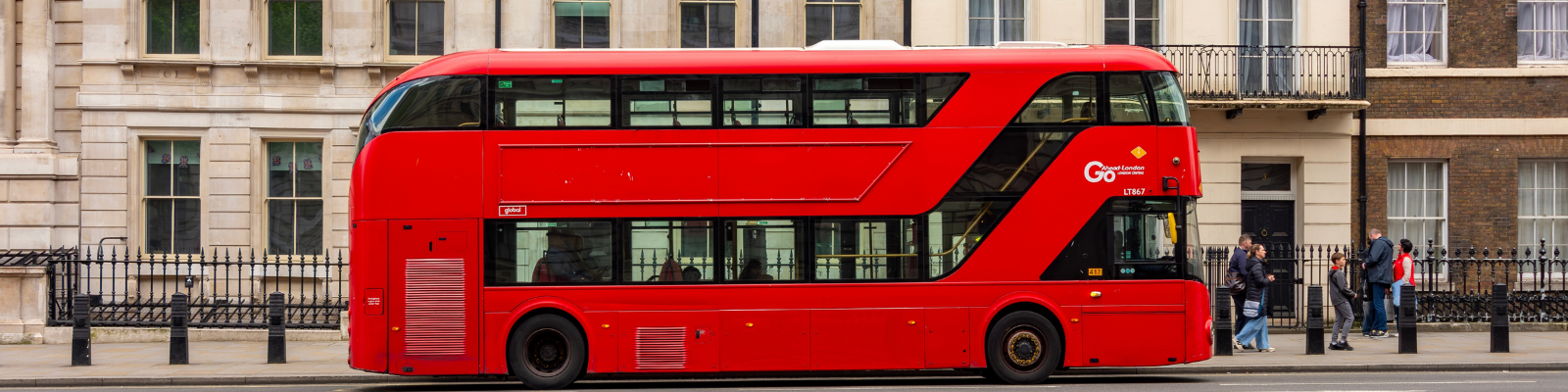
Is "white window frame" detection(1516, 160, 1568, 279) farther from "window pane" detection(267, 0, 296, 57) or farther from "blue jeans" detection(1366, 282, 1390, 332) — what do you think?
"window pane" detection(267, 0, 296, 57)

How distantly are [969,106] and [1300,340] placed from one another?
788 centimetres

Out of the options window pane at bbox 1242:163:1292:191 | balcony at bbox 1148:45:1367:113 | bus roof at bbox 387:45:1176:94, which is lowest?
window pane at bbox 1242:163:1292:191

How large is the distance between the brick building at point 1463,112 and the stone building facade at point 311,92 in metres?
0.89

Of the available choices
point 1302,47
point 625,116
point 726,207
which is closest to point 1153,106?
point 726,207

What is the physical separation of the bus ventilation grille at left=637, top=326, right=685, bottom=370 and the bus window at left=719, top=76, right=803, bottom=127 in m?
2.07

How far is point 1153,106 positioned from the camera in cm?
1072

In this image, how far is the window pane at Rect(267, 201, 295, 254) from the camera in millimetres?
18031

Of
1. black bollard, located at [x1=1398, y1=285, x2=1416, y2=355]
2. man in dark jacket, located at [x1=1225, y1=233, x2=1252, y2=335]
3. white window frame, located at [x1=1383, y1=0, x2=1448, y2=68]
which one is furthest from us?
white window frame, located at [x1=1383, y1=0, x2=1448, y2=68]

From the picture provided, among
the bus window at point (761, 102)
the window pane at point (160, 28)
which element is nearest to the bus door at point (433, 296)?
the bus window at point (761, 102)

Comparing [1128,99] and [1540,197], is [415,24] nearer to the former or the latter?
[1128,99]

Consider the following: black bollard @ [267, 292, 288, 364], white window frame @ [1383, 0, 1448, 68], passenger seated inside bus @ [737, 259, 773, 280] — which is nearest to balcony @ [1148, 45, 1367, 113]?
white window frame @ [1383, 0, 1448, 68]

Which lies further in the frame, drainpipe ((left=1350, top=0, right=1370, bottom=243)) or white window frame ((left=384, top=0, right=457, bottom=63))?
drainpipe ((left=1350, top=0, right=1370, bottom=243))

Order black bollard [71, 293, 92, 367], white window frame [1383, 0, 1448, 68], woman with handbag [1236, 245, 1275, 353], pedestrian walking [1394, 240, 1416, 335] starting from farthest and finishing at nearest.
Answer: white window frame [1383, 0, 1448, 68] → pedestrian walking [1394, 240, 1416, 335] → woman with handbag [1236, 245, 1275, 353] → black bollard [71, 293, 92, 367]

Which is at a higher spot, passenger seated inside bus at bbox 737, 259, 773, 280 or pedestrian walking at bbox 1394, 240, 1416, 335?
passenger seated inside bus at bbox 737, 259, 773, 280
